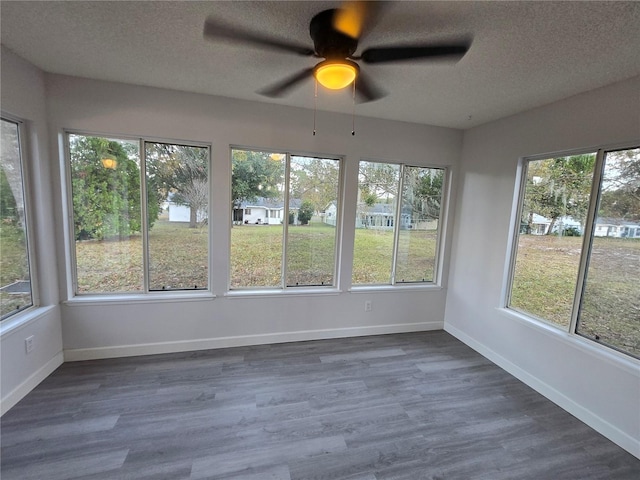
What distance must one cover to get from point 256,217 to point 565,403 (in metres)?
3.27

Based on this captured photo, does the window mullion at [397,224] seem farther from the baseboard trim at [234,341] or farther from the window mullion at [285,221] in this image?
the window mullion at [285,221]

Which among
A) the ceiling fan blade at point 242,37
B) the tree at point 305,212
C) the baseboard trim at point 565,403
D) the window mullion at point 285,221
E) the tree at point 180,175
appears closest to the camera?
the ceiling fan blade at point 242,37

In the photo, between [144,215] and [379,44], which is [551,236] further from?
[144,215]

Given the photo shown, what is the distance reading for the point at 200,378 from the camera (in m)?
2.50

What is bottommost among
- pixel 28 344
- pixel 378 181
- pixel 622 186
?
pixel 28 344

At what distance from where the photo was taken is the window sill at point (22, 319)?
2.05m

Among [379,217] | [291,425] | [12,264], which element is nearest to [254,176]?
[379,217]

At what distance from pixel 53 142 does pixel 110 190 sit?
1.79 ft

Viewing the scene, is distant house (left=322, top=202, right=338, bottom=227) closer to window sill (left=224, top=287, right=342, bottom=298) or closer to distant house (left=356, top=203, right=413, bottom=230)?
distant house (left=356, top=203, right=413, bottom=230)

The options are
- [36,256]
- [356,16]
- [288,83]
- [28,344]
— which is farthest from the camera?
[36,256]

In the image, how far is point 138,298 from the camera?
2.76 m

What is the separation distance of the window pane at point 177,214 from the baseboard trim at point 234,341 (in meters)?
0.60

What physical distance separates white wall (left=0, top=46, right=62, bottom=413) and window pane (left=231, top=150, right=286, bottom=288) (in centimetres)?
154

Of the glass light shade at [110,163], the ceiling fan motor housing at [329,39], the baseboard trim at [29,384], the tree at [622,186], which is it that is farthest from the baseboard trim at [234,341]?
the ceiling fan motor housing at [329,39]
